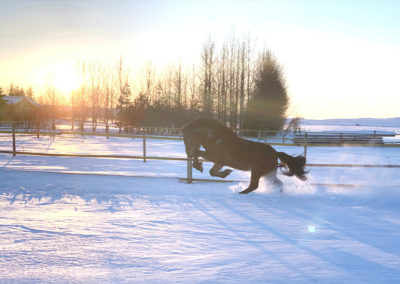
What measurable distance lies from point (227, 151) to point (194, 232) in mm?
1999

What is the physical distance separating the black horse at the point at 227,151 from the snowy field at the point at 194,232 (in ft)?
2.03

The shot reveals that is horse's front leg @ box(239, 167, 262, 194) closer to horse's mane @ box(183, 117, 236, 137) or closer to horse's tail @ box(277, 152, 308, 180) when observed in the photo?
horse's tail @ box(277, 152, 308, 180)

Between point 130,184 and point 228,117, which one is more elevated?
point 228,117

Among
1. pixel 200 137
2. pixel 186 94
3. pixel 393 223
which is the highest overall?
pixel 186 94

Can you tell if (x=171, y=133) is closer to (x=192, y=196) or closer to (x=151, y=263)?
(x=192, y=196)

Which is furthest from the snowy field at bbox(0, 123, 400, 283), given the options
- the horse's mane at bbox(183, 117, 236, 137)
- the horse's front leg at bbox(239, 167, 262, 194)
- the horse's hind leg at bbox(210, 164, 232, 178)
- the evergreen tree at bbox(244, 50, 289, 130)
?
the evergreen tree at bbox(244, 50, 289, 130)

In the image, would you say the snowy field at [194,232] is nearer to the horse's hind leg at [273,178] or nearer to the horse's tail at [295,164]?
the horse's hind leg at [273,178]

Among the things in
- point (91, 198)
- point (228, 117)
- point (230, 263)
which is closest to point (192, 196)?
point (91, 198)

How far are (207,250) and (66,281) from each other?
145cm

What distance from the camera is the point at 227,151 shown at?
589 centimetres

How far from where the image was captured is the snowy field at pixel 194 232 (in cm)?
304

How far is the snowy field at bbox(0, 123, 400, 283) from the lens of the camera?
9.98 feet

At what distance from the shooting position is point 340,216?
514 cm

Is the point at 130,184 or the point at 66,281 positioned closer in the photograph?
the point at 66,281
